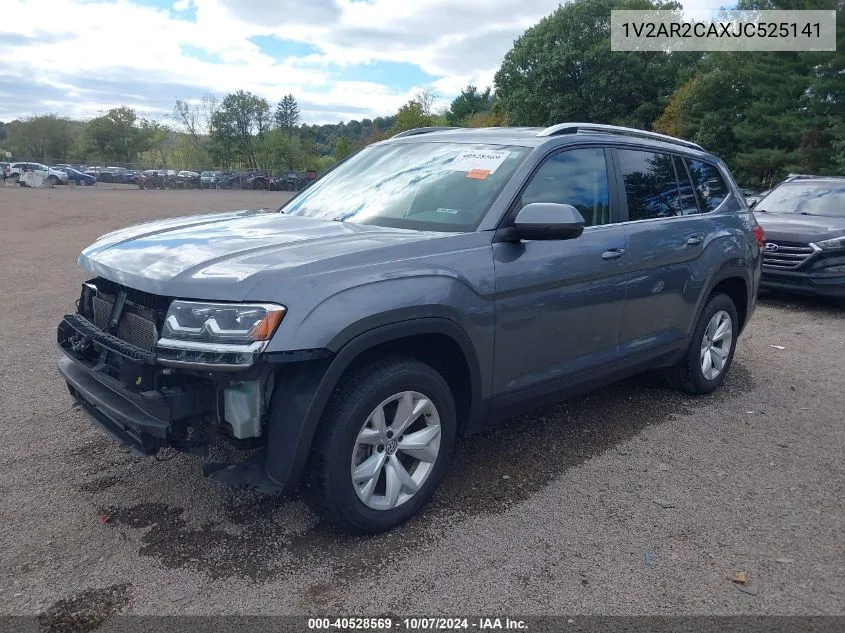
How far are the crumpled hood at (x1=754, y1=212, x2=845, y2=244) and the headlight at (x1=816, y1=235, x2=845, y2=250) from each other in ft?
0.20

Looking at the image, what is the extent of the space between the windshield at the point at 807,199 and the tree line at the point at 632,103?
1668 centimetres

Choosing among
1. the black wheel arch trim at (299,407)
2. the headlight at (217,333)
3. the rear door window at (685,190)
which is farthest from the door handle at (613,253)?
the headlight at (217,333)

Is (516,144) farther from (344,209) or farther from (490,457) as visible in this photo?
(490,457)

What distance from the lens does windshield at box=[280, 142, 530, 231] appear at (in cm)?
362

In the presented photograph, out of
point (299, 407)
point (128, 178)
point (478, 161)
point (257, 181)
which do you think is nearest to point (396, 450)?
point (299, 407)

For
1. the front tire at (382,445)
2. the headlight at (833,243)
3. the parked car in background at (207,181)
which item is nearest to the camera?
the front tire at (382,445)

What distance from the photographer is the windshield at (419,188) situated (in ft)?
11.9

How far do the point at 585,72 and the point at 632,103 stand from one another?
11.9 ft

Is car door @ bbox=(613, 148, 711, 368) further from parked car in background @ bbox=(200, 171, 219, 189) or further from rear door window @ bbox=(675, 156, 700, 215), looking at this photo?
parked car in background @ bbox=(200, 171, 219, 189)

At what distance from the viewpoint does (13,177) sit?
52969mm

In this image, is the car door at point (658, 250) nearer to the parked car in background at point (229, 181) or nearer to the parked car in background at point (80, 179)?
the parked car in background at point (80, 179)

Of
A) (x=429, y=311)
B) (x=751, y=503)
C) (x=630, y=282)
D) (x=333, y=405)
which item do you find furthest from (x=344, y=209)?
(x=751, y=503)

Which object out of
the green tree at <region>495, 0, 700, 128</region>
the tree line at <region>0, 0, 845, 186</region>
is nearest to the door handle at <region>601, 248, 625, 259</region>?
the tree line at <region>0, 0, 845, 186</region>

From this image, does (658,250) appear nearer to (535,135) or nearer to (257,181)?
(535,135)
